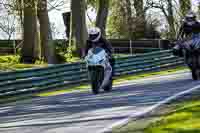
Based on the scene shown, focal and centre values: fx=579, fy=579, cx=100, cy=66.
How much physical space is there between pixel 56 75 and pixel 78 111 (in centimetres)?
817

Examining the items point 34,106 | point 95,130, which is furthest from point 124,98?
point 95,130

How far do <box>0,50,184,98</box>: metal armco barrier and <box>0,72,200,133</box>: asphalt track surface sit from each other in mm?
1487

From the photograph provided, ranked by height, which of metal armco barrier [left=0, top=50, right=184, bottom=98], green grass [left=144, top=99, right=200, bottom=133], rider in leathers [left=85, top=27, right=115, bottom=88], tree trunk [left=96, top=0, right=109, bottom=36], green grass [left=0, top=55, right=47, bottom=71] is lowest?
green grass [left=0, top=55, right=47, bottom=71]

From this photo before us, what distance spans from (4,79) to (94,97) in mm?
3474

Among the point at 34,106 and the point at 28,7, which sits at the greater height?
the point at 28,7

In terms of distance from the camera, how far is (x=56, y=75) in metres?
19.6

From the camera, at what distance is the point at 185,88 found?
14.5m

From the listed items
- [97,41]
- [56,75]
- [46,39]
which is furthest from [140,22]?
[97,41]

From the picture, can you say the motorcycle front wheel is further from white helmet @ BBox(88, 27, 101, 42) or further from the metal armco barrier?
the metal armco barrier

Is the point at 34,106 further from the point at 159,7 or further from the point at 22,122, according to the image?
the point at 159,7

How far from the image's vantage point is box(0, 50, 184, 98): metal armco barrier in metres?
16.8

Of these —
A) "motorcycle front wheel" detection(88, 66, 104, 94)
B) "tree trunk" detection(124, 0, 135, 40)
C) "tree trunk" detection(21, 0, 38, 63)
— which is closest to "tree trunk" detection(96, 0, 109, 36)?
"tree trunk" detection(21, 0, 38, 63)

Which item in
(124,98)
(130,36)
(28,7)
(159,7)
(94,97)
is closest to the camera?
(124,98)

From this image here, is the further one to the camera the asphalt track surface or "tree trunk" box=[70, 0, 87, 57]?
"tree trunk" box=[70, 0, 87, 57]
